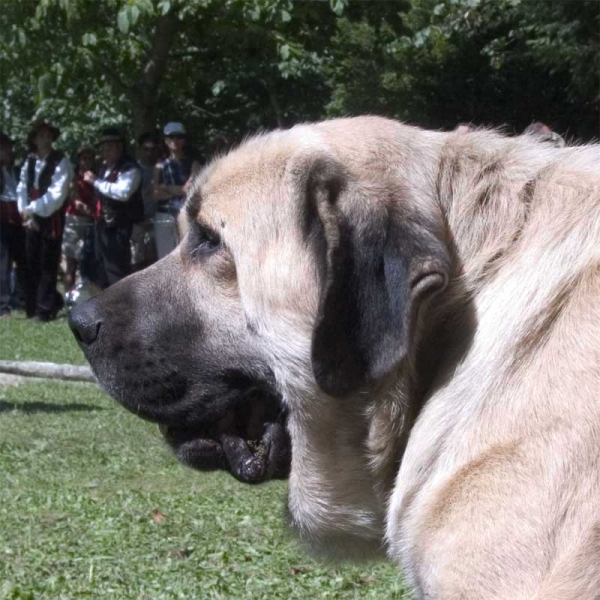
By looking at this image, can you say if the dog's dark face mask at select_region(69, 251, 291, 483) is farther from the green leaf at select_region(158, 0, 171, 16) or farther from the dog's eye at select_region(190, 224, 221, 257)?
the green leaf at select_region(158, 0, 171, 16)

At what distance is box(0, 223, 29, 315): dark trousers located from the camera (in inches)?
632

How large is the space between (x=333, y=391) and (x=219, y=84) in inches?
919

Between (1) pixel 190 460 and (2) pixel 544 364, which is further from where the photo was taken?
(1) pixel 190 460

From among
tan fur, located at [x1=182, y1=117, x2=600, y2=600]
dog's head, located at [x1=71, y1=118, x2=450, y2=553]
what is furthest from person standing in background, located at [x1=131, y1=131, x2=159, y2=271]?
tan fur, located at [x1=182, y1=117, x2=600, y2=600]

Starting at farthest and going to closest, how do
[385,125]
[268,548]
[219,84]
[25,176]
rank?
[219,84]
[25,176]
[268,548]
[385,125]

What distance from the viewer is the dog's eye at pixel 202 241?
3131 mm

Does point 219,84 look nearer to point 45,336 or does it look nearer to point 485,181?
point 45,336

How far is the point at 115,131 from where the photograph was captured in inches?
565

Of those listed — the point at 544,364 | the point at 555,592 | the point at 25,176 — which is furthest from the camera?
the point at 25,176

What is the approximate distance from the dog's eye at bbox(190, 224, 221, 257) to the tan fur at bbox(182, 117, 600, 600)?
0.04m

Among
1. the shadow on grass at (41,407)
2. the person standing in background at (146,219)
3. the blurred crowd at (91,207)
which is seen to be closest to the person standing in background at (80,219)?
the blurred crowd at (91,207)

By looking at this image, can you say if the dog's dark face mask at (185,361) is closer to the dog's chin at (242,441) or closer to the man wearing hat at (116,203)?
the dog's chin at (242,441)

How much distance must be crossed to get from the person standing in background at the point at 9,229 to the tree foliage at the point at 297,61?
2.03 metres

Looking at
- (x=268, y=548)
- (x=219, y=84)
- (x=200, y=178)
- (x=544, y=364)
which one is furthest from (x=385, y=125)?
(x=219, y=84)
